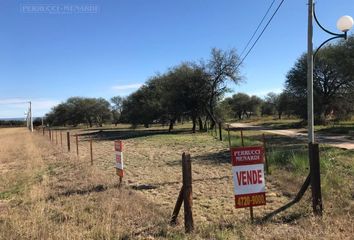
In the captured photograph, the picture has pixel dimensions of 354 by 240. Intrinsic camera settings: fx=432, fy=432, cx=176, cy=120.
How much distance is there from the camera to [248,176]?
7094 mm

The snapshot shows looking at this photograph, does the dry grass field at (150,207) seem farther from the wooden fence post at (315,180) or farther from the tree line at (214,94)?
the tree line at (214,94)

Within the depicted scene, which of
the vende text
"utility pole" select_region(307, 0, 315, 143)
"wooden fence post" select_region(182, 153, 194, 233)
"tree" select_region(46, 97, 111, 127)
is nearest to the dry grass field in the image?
"wooden fence post" select_region(182, 153, 194, 233)

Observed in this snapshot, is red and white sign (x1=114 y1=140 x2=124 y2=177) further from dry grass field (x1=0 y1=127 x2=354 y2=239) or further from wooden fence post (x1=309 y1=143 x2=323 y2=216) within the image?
wooden fence post (x1=309 y1=143 x2=323 y2=216)

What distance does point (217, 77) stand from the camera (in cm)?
4162

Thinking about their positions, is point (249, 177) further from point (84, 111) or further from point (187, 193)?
point (84, 111)

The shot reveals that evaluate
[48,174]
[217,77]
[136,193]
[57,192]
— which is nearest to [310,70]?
[136,193]

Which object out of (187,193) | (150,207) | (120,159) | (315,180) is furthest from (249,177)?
(120,159)

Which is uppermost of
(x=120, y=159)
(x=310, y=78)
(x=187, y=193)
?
(x=310, y=78)

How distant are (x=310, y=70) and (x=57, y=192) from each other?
6.61 m

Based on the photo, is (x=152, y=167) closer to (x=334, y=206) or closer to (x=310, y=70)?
(x=310, y=70)

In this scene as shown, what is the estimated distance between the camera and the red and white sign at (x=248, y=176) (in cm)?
702

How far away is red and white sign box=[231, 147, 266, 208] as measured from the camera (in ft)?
23.0

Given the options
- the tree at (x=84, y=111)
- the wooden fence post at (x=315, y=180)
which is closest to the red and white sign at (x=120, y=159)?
the wooden fence post at (x=315, y=180)

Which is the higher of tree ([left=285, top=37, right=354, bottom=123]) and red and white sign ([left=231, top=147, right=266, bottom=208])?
tree ([left=285, top=37, right=354, bottom=123])
